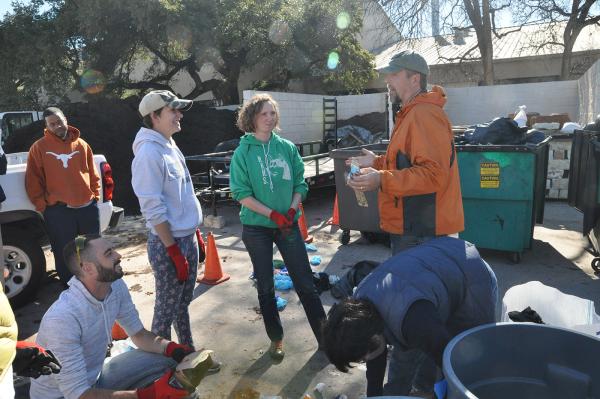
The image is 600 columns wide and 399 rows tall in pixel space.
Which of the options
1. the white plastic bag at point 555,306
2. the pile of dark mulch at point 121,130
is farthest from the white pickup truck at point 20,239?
the pile of dark mulch at point 121,130

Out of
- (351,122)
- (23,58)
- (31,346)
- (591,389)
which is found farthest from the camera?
(23,58)

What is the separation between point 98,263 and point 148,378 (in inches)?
26.0

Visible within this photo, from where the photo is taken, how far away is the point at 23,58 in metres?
17.7

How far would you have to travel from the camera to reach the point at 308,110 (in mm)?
14070

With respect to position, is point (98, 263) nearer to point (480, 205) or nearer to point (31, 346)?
point (31, 346)

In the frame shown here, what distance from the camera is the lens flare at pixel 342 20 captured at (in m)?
19.1

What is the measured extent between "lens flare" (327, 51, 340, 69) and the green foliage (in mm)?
167

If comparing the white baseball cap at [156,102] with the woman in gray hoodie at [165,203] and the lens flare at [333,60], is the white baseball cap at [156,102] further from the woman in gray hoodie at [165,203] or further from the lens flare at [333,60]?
the lens flare at [333,60]

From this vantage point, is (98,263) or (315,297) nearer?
(98,263)

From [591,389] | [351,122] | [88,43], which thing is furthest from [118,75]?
[591,389]

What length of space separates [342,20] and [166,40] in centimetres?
705

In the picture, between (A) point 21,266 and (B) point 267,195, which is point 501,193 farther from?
(A) point 21,266

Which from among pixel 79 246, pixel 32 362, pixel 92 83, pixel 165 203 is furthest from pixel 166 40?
pixel 32 362

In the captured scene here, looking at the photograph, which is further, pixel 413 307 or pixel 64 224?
pixel 64 224
